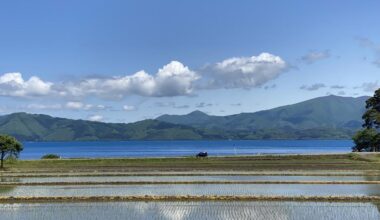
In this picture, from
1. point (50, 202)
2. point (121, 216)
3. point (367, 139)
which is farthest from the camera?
point (367, 139)

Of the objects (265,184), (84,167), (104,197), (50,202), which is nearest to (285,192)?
(265,184)

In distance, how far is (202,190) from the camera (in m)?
38.8

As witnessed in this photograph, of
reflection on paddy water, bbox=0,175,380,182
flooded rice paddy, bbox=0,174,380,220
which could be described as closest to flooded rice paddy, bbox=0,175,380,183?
reflection on paddy water, bbox=0,175,380,182

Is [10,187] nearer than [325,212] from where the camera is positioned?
No

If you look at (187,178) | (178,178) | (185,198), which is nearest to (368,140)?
(187,178)

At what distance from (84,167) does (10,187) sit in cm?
2284

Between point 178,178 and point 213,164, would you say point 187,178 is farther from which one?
point 213,164

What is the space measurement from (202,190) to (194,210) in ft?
29.0

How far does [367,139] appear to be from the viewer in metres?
92.6

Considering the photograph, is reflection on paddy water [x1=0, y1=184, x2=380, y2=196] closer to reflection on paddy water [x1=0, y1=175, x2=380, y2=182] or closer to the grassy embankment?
reflection on paddy water [x1=0, y1=175, x2=380, y2=182]

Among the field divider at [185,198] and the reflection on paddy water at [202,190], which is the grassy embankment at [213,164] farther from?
the field divider at [185,198]

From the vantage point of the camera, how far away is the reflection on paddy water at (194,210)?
28.2 metres

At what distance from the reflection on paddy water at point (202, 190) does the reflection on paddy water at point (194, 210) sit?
14.7 ft

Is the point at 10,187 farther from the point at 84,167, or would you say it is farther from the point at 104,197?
the point at 84,167
